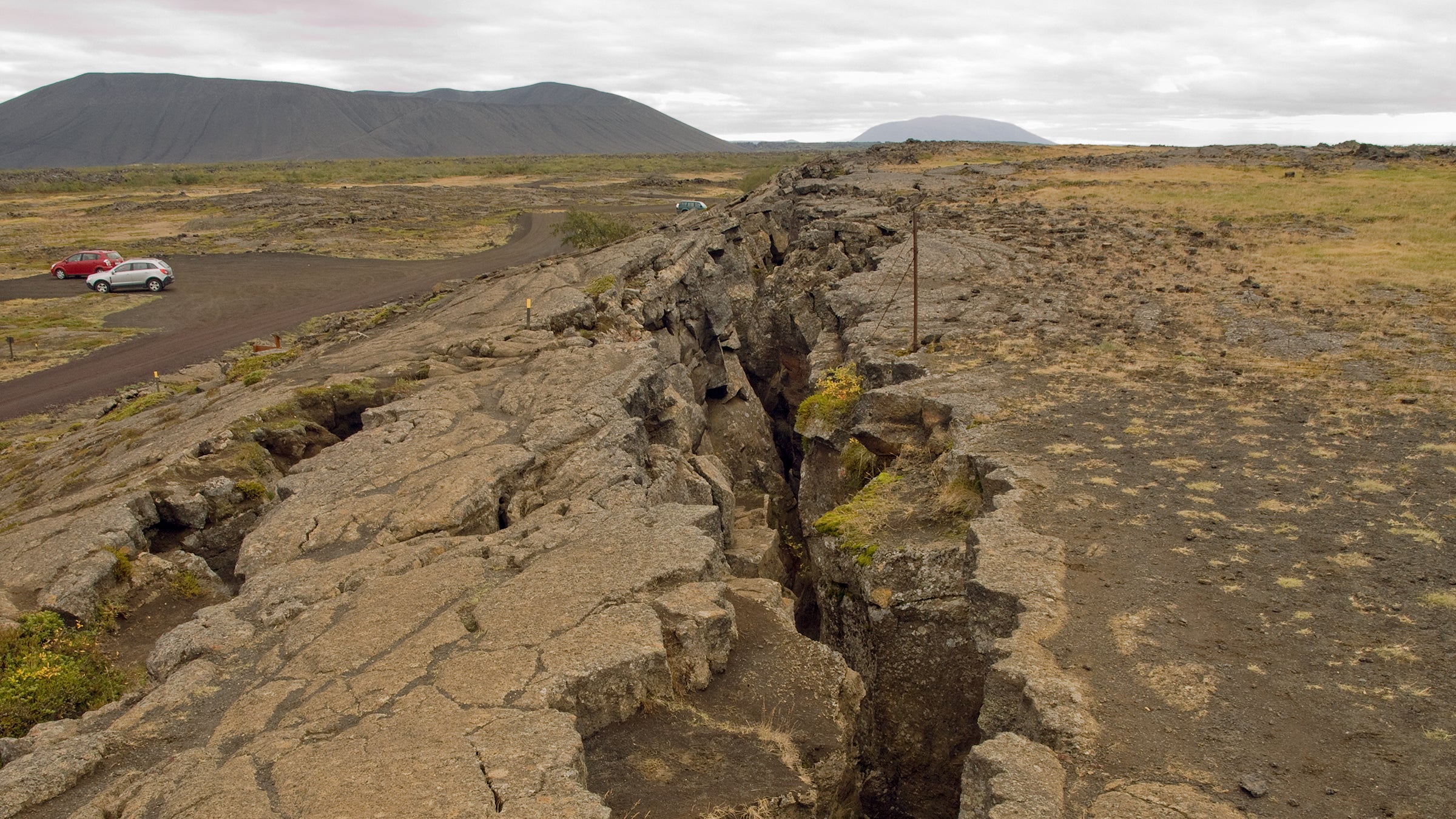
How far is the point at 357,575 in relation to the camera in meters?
9.35

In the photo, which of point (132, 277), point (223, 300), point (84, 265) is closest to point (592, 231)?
point (223, 300)

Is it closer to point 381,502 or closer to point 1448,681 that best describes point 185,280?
point 381,502

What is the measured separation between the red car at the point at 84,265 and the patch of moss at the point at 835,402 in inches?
1652

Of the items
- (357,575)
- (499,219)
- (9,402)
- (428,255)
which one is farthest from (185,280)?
(357,575)

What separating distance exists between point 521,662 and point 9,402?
25.3 m

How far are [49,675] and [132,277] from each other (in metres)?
40.0

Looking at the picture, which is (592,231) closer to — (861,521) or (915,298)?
(915,298)

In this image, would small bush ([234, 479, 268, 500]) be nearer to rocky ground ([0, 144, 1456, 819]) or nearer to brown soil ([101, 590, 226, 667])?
rocky ground ([0, 144, 1456, 819])

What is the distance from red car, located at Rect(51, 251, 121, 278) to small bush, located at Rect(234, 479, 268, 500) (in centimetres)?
3917

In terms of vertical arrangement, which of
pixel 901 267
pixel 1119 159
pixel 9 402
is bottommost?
pixel 9 402

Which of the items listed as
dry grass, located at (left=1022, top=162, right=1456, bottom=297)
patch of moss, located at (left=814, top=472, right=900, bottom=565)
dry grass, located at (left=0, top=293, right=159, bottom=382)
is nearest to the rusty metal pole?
patch of moss, located at (left=814, top=472, right=900, bottom=565)

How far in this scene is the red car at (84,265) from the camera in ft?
140

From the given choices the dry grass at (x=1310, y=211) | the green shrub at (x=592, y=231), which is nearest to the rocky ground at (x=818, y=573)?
the dry grass at (x=1310, y=211)

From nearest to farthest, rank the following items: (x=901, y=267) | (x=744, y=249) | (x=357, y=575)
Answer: (x=357, y=575) < (x=901, y=267) < (x=744, y=249)
